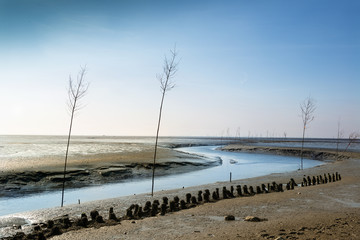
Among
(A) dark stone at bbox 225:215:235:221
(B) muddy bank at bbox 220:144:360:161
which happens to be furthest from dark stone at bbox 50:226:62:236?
(B) muddy bank at bbox 220:144:360:161

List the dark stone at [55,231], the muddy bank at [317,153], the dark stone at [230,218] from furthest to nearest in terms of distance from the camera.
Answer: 1. the muddy bank at [317,153]
2. the dark stone at [230,218]
3. the dark stone at [55,231]

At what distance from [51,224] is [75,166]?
21.0m

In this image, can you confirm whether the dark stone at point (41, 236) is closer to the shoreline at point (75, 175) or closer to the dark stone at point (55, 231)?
Result: the dark stone at point (55, 231)

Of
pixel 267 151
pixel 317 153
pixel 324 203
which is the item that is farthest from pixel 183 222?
pixel 267 151

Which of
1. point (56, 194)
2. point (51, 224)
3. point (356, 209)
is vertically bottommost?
point (56, 194)

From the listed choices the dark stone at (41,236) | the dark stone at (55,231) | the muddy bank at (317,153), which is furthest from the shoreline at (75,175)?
the muddy bank at (317,153)

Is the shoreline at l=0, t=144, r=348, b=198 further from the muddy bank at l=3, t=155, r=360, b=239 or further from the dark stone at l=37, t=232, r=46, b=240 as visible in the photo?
→ the dark stone at l=37, t=232, r=46, b=240

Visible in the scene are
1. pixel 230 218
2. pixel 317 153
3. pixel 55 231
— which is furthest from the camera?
pixel 317 153

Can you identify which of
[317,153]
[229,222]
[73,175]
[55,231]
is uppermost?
[317,153]

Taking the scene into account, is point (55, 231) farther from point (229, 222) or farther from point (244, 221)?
point (244, 221)

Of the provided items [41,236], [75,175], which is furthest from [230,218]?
[75,175]

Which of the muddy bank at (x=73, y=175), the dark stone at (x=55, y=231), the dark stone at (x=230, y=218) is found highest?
the dark stone at (x=230, y=218)

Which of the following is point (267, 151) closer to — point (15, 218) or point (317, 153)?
point (317, 153)

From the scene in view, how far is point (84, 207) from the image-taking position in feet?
47.9
